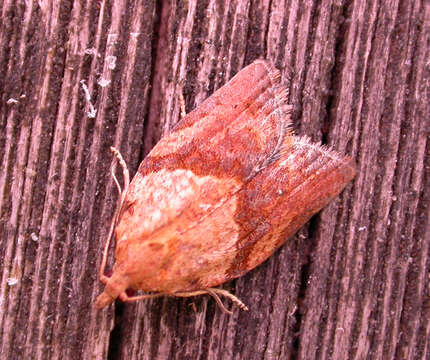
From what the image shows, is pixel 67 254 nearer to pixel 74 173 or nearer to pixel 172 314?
pixel 74 173

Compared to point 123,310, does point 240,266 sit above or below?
above

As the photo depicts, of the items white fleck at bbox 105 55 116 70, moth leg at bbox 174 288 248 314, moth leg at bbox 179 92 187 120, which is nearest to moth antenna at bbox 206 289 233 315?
moth leg at bbox 174 288 248 314

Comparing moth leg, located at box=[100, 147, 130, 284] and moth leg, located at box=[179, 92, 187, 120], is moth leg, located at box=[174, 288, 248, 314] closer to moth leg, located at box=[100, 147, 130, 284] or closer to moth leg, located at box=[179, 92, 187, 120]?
moth leg, located at box=[100, 147, 130, 284]

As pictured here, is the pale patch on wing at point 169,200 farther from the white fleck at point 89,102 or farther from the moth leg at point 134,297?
the white fleck at point 89,102

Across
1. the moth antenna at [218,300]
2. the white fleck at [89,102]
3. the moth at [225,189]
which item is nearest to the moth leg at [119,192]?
the moth at [225,189]


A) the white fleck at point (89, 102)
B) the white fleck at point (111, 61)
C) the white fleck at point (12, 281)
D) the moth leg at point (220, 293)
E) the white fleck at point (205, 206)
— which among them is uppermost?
the white fleck at point (111, 61)

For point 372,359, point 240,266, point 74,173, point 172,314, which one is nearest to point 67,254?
point 74,173
